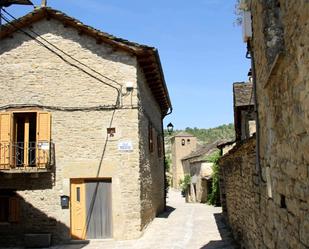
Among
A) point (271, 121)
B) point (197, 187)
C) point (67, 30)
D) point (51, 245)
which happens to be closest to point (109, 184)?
point (51, 245)

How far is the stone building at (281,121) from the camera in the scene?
3244 millimetres

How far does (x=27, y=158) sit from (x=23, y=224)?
2.08 m

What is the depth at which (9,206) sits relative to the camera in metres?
13.2

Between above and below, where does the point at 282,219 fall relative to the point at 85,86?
below

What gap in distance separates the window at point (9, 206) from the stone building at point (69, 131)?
31mm

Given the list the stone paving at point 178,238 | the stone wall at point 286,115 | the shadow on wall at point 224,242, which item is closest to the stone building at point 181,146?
the stone paving at point 178,238

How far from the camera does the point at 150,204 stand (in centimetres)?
1535

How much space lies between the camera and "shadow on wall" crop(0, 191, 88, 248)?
1301cm

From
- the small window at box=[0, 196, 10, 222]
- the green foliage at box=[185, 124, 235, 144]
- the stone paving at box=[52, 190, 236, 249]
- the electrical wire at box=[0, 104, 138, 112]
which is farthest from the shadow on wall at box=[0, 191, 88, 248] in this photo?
the green foliage at box=[185, 124, 235, 144]

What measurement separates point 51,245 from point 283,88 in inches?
418

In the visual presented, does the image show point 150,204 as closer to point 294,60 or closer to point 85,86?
point 85,86

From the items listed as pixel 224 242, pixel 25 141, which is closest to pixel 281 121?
pixel 224 242

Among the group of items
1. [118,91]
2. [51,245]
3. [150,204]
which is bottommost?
[51,245]

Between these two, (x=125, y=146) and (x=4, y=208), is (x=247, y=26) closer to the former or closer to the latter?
(x=125, y=146)
